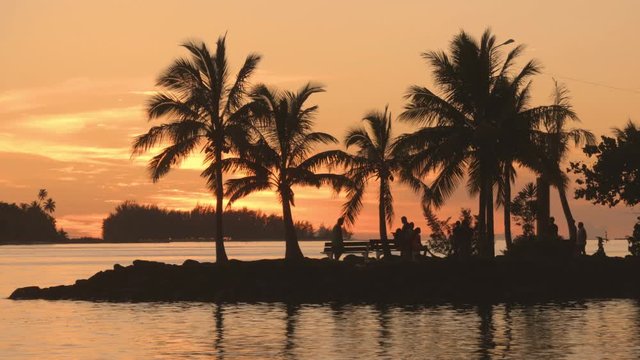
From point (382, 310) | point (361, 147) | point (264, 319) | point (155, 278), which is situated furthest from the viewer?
point (361, 147)

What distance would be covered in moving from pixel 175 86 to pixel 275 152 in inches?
254

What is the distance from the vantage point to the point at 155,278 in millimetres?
52625

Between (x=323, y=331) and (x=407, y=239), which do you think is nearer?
(x=323, y=331)

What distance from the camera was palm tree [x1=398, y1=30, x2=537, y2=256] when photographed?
48531 millimetres

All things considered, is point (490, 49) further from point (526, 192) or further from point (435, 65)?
point (526, 192)

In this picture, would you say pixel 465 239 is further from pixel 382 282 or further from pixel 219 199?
pixel 219 199

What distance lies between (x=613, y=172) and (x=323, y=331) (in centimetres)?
1983

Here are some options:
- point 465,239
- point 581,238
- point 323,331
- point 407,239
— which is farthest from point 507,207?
point 323,331

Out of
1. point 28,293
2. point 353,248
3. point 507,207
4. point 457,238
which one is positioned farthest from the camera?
point 507,207

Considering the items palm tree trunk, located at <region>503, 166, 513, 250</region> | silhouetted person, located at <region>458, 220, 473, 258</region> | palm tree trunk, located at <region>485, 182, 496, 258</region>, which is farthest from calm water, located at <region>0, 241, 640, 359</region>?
palm tree trunk, located at <region>503, 166, 513, 250</region>

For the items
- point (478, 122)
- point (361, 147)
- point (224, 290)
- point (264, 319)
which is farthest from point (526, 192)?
point (264, 319)

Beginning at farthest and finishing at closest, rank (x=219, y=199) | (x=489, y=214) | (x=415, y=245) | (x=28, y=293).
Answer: (x=219, y=199), (x=28, y=293), (x=489, y=214), (x=415, y=245)

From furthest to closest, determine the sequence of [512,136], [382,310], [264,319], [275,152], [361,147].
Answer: [361,147]
[275,152]
[512,136]
[382,310]
[264,319]

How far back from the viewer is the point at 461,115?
49.4m
